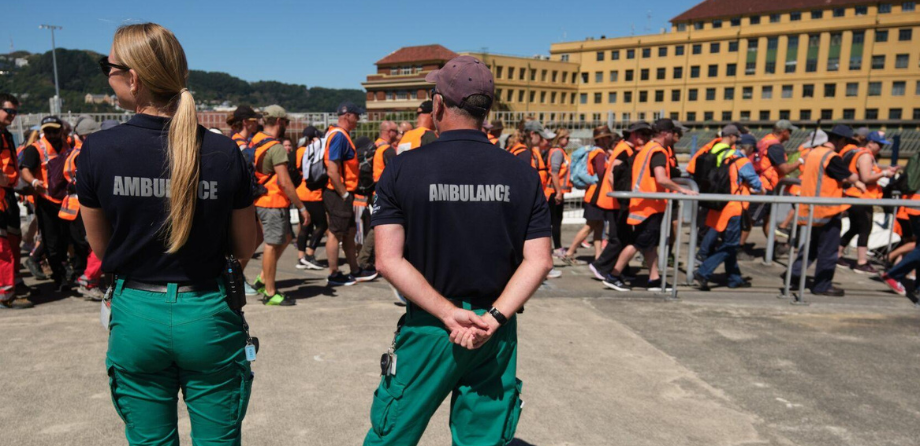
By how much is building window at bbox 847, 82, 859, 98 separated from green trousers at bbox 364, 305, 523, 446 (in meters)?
98.1

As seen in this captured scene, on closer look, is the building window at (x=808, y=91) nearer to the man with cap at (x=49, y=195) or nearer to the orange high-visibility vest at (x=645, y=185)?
the orange high-visibility vest at (x=645, y=185)

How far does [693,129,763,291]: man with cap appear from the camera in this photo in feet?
23.5

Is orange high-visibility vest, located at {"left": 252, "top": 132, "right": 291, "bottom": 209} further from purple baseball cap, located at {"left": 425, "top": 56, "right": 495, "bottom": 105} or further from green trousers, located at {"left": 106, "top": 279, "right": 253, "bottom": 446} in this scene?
purple baseball cap, located at {"left": 425, "top": 56, "right": 495, "bottom": 105}

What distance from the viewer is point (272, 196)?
6.25 meters

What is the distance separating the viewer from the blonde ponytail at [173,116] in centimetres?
204

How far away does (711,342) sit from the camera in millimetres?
5168

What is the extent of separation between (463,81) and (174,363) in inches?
54.1

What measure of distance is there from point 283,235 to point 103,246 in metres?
4.14

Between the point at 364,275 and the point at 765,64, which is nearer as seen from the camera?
the point at 364,275

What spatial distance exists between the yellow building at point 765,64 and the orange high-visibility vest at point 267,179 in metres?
73.9

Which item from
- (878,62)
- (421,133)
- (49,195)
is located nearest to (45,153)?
(49,195)

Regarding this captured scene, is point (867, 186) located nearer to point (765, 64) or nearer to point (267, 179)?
point (267, 179)

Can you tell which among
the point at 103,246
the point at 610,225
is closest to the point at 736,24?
the point at 610,225

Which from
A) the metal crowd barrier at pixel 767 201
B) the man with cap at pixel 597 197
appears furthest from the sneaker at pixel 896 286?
the man with cap at pixel 597 197
